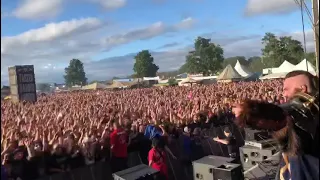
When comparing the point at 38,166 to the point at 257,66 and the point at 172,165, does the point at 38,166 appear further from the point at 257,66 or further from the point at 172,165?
the point at 257,66

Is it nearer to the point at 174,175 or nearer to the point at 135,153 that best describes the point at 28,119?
the point at 135,153

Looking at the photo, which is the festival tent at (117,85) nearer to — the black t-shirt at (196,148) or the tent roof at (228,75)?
the tent roof at (228,75)

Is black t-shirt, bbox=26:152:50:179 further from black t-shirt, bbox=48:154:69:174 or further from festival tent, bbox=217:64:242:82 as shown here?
festival tent, bbox=217:64:242:82

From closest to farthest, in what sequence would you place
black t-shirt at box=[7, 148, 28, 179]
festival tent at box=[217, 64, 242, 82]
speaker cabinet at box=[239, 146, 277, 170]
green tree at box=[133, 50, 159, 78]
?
black t-shirt at box=[7, 148, 28, 179]
speaker cabinet at box=[239, 146, 277, 170]
festival tent at box=[217, 64, 242, 82]
green tree at box=[133, 50, 159, 78]

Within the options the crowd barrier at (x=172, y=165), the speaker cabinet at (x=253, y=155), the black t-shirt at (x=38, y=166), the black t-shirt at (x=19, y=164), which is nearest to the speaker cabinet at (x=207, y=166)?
the speaker cabinet at (x=253, y=155)

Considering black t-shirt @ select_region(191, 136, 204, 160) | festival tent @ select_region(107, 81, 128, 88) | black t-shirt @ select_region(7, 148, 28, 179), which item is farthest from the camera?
festival tent @ select_region(107, 81, 128, 88)

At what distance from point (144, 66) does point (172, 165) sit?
6638 cm

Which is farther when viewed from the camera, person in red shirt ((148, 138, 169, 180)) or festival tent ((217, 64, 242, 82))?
festival tent ((217, 64, 242, 82))

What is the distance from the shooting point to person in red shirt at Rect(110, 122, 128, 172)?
736cm

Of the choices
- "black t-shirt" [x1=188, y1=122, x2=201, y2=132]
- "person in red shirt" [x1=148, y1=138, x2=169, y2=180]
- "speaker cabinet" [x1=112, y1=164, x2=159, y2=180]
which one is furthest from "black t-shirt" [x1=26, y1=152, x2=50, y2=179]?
"black t-shirt" [x1=188, y1=122, x2=201, y2=132]

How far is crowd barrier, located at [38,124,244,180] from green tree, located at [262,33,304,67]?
50590 millimetres

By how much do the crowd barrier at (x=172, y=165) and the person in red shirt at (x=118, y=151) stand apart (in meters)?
0.14

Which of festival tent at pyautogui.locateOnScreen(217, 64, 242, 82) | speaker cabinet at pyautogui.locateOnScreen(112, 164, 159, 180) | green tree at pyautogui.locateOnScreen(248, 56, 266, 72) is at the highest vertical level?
green tree at pyautogui.locateOnScreen(248, 56, 266, 72)

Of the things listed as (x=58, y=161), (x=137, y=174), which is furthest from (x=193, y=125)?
(x=137, y=174)
